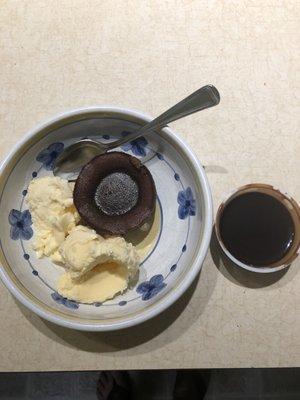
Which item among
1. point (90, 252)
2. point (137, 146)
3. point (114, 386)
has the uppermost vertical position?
point (137, 146)

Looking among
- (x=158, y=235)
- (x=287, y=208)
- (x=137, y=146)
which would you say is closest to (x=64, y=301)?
(x=158, y=235)

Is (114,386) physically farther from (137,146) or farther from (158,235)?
(137,146)

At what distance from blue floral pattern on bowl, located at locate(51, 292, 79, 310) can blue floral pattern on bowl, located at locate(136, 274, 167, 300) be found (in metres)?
0.12

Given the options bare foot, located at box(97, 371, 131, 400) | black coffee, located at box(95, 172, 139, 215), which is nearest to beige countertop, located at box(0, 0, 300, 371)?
black coffee, located at box(95, 172, 139, 215)

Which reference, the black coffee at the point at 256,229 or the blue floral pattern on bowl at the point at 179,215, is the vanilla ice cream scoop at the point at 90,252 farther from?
the black coffee at the point at 256,229

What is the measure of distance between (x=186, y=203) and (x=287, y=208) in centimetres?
20

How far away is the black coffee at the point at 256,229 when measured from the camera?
87 cm

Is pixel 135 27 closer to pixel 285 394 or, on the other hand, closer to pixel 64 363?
pixel 64 363

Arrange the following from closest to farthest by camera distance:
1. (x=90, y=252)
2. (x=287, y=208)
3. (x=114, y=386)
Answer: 1. (x=90, y=252)
2. (x=287, y=208)
3. (x=114, y=386)

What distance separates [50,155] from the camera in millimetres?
902

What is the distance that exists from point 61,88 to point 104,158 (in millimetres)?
222

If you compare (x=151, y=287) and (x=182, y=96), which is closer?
(x=151, y=287)

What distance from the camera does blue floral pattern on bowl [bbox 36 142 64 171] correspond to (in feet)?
2.92

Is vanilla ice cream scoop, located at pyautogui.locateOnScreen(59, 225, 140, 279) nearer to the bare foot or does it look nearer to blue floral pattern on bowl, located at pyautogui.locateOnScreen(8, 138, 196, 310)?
blue floral pattern on bowl, located at pyautogui.locateOnScreen(8, 138, 196, 310)
